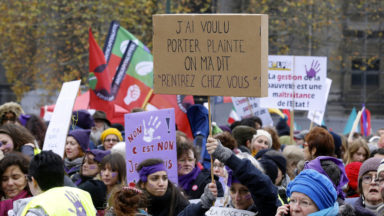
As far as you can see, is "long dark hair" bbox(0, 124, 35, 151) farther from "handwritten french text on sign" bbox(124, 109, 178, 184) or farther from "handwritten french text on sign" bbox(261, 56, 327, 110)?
"handwritten french text on sign" bbox(261, 56, 327, 110)

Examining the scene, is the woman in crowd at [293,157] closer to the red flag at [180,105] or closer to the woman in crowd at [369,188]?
the woman in crowd at [369,188]

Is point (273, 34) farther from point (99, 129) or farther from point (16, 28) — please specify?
point (99, 129)

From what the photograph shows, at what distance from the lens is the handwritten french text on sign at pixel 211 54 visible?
575cm

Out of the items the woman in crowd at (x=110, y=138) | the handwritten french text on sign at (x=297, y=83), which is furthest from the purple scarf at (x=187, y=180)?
the handwritten french text on sign at (x=297, y=83)

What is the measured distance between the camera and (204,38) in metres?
5.98

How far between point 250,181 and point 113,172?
2.25m

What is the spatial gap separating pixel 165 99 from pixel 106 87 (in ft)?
3.11

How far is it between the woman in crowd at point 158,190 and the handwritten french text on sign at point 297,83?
5.40m

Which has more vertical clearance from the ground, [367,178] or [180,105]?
[180,105]

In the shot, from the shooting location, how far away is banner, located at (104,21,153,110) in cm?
1361

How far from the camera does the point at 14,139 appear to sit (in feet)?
26.6

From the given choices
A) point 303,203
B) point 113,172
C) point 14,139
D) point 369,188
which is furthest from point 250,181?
point 14,139

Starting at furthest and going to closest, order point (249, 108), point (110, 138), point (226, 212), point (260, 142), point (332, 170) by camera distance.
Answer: point (249, 108)
point (110, 138)
point (260, 142)
point (332, 170)
point (226, 212)

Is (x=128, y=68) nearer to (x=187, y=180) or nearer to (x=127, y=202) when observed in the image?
(x=187, y=180)
